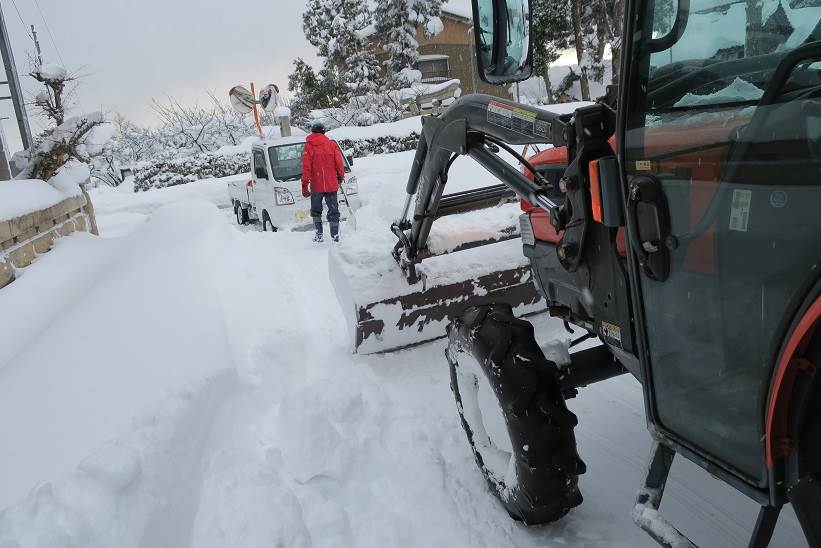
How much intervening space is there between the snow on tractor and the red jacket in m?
6.31

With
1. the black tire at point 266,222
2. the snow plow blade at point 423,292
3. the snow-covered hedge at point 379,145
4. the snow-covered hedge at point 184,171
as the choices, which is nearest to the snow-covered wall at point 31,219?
the black tire at point 266,222

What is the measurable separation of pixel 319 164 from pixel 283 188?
1402mm

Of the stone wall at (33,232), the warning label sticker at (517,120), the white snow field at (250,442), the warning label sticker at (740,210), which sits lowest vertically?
the white snow field at (250,442)

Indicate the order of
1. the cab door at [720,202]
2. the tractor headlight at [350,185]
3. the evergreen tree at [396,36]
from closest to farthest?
1. the cab door at [720,202]
2. the tractor headlight at [350,185]
3. the evergreen tree at [396,36]

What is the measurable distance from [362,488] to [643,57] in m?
2.09

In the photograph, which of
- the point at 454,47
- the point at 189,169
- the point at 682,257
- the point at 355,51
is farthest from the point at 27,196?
the point at 454,47

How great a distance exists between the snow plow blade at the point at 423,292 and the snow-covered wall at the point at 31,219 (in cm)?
319

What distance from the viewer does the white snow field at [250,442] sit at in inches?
87.9

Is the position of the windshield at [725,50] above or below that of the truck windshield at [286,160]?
above

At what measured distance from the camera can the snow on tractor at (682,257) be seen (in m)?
1.23

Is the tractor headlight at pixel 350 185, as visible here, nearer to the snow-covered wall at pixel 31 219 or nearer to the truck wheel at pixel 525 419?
the snow-covered wall at pixel 31 219

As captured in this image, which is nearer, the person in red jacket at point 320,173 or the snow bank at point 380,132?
the person in red jacket at point 320,173

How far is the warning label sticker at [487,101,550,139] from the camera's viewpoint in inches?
81.4

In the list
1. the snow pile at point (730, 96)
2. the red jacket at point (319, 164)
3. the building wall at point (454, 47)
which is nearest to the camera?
the snow pile at point (730, 96)
